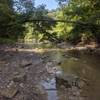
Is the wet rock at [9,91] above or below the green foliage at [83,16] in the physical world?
below

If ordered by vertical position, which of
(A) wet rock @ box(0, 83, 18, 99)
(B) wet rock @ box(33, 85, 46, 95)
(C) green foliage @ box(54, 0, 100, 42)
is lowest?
(B) wet rock @ box(33, 85, 46, 95)

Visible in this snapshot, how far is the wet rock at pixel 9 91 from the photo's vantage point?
766cm

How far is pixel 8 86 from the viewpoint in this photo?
858 centimetres

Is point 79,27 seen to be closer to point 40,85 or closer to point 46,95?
point 40,85

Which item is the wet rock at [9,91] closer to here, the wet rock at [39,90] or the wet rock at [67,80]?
the wet rock at [39,90]

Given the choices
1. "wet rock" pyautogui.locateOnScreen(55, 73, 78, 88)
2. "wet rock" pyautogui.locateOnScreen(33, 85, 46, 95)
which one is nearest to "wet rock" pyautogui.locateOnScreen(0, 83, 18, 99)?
"wet rock" pyautogui.locateOnScreen(33, 85, 46, 95)

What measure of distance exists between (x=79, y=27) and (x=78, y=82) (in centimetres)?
348

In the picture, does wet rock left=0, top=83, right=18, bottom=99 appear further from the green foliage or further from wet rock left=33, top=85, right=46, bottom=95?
the green foliage

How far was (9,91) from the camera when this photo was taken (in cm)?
800

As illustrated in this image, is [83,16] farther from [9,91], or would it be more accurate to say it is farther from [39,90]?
[9,91]

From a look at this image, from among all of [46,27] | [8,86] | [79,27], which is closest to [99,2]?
[79,27]

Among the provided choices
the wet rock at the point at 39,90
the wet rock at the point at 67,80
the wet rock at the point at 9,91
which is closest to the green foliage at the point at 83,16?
the wet rock at the point at 67,80

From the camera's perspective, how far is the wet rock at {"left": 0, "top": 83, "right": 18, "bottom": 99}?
25.1 feet

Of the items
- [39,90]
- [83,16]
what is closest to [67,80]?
[39,90]
